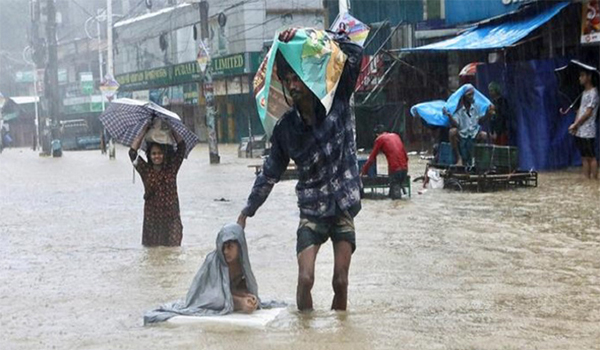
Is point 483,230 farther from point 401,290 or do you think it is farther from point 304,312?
point 304,312

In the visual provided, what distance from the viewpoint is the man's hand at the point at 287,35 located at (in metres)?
6.24

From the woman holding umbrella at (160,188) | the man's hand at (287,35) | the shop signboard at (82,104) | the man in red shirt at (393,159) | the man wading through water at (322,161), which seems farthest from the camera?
the shop signboard at (82,104)

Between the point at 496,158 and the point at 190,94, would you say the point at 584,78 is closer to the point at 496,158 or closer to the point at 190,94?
the point at 496,158

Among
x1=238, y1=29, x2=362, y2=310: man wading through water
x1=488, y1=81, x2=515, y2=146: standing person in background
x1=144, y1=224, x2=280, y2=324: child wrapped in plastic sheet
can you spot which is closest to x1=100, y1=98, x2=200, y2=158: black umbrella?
x1=144, y1=224, x2=280, y2=324: child wrapped in plastic sheet

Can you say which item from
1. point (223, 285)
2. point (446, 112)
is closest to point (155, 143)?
point (223, 285)

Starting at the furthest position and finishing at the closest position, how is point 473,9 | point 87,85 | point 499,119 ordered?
point 87,85 < point 473,9 < point 499,119

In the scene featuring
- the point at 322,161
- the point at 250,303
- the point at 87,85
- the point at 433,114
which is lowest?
the point at 250,303

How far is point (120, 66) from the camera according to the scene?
221ft

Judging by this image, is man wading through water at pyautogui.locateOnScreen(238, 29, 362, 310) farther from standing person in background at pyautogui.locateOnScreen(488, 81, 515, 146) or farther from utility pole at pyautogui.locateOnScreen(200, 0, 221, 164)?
utility pole at pyautogui.locateOnScreen(200, 0, 221, 164)

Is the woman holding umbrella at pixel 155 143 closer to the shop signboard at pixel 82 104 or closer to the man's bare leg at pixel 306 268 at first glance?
the man's bare leg at pixel 306 268

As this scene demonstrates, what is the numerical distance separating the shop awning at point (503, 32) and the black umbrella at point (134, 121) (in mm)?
9357

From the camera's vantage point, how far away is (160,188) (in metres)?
10.4

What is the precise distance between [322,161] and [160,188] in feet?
14.3

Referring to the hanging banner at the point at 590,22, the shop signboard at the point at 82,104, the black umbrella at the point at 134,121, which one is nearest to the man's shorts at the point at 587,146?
the hanging banner at the point at 590,22
